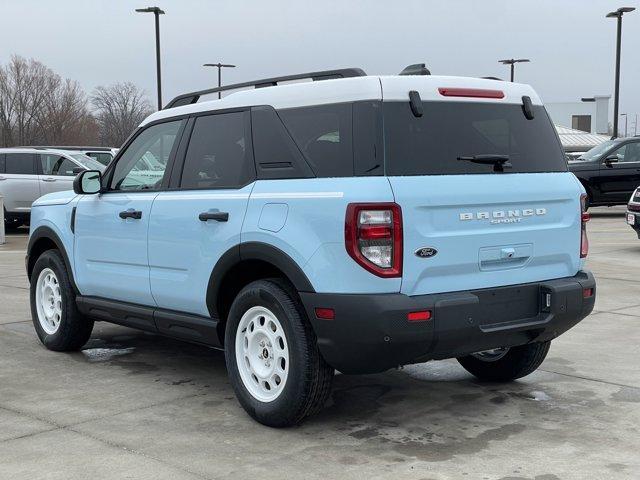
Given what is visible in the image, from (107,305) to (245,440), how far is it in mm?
1946

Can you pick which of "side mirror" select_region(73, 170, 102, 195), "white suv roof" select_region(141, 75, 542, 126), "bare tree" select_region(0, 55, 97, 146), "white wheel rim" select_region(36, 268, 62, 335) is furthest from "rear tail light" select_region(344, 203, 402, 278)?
"bare tree" select_region(0, 55, 97, 146)

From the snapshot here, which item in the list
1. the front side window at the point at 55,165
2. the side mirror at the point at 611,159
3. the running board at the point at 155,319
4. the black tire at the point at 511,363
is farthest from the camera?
the side mirror at the point at 611,159

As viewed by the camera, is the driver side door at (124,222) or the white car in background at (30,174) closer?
the driver side door at (124,222)

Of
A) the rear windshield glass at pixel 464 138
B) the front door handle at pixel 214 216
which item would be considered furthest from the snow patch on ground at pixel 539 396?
the front door handle at pixel 214 216

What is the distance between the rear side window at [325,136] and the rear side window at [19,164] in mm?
14769

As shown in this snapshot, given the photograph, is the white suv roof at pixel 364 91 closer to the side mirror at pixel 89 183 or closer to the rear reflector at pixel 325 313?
the rear reflector at pixel 325 313

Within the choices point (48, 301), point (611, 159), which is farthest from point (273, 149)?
point (611, 159)

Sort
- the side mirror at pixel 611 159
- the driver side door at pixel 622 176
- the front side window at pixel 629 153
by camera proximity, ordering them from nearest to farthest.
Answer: the side mirror at pixel 611 159 < the driver side door at pixel 622 176 < the front side window at pixel 629 153

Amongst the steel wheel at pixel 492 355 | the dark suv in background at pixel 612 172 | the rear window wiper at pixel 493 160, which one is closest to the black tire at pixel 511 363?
the steel wheel at pixel 492 355

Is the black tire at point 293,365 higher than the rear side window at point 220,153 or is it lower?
lower

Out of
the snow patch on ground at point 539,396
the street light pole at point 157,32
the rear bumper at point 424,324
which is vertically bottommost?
the snow patch on ground at point 539,396

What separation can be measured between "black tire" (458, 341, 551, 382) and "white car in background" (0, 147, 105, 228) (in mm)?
13719

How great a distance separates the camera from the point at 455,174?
14.6 ft

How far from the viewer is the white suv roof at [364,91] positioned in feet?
14.4
